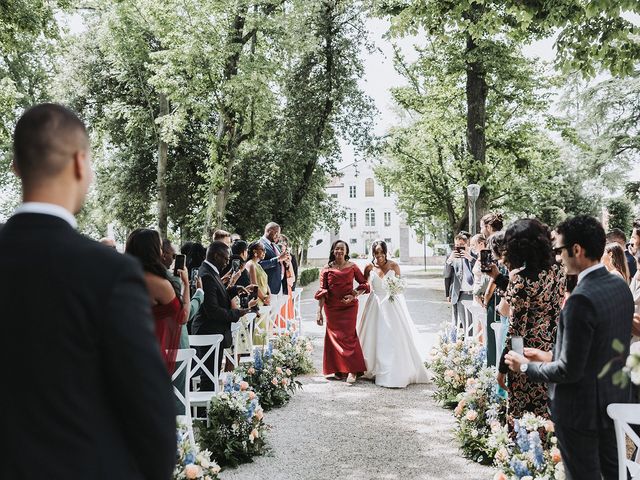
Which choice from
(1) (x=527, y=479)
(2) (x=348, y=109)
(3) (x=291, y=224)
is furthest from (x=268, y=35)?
(1) (x=527, y=479)

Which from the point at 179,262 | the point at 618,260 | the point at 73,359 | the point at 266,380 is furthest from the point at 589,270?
the point at 266,380

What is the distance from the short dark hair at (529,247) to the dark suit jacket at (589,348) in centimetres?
135

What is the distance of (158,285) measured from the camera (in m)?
4.30

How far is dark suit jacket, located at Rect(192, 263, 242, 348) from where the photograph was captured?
6484mm

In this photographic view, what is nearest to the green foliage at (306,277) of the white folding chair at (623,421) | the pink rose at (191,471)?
the pink rose at (191,471)

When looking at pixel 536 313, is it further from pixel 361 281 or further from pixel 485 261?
pixel 361 281

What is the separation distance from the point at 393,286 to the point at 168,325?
538 cm

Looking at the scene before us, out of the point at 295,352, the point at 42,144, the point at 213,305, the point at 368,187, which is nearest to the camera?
the point at 42,144

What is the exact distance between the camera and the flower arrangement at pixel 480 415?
18.6ft

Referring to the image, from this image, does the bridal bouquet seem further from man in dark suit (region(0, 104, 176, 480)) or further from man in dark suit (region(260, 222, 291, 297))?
man in dark suit (region(0, 104, 176, 480))

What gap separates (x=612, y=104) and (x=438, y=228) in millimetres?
19770

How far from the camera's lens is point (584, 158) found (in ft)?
78.1

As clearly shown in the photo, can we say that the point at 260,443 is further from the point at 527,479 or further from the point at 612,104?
the point at 612,104

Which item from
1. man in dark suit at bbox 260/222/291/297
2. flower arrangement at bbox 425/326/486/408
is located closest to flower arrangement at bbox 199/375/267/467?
flower arrangement at bbox 425/326/486/408
